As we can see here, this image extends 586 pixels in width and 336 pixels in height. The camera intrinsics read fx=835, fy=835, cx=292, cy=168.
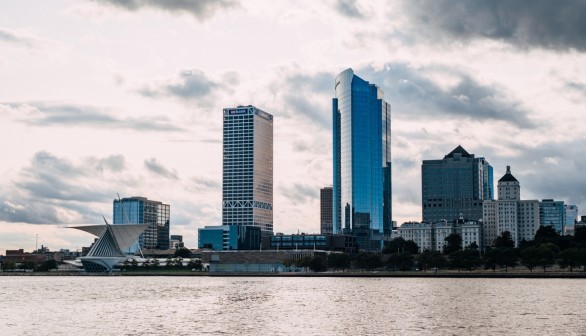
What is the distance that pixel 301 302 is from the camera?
3467 inches

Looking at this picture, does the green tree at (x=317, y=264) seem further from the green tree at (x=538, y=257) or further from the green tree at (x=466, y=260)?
the green tree at (x=538, y=257)

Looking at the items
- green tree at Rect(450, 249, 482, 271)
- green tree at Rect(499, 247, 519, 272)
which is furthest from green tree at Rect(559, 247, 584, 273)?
green tree at Rect(450, 249, 482, 271)

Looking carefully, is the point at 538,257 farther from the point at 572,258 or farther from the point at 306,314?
the point at 306,314

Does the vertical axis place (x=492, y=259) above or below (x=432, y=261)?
above

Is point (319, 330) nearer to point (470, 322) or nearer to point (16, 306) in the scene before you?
point (470, 322)

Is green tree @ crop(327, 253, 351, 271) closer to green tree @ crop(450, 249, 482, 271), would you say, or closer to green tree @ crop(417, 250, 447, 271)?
green tree @ crop(417, 250, 447, 271)

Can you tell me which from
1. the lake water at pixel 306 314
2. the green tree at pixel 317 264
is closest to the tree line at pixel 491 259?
the green tree at pixel 317 264

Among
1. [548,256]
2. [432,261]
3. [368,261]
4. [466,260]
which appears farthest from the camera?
[368,261]

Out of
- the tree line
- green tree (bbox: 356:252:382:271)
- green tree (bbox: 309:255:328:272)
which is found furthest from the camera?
green tree (bbox: 309:255:328:272)

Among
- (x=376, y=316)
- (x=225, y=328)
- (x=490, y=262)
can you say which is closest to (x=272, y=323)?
(x=225, y=328)

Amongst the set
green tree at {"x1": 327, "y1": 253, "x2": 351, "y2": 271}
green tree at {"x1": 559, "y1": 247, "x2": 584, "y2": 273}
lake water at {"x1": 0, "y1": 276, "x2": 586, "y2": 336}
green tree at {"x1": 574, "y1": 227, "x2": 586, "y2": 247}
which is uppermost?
green tree at {"x1": 574, "y1": 227, "x2": 586, "y2": 247}

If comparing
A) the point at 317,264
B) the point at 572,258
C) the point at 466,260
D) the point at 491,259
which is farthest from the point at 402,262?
the point at 572,258

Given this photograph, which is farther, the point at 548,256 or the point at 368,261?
the point at 368,261

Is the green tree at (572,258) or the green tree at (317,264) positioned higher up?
the green tree at (572,258)
